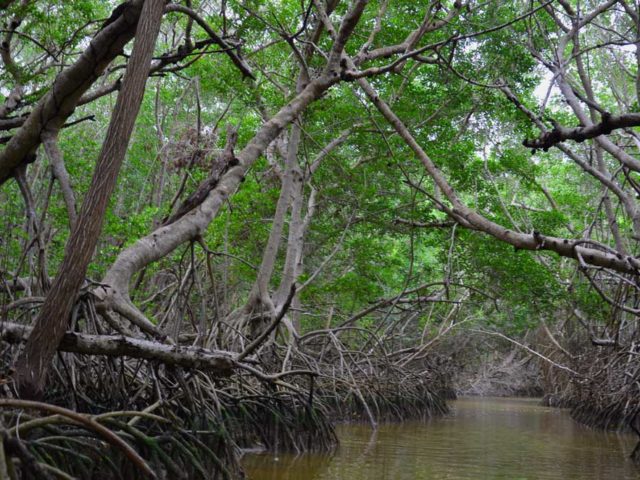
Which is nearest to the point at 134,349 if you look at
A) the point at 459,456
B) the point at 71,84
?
the point at 71,84

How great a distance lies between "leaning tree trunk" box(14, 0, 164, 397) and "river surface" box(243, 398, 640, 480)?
1.85 m

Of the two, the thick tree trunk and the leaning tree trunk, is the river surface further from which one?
the thick tree trunk

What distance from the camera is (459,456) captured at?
596cm

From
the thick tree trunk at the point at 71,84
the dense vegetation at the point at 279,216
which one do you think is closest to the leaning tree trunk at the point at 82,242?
the dense vegetation at the point at 279,216

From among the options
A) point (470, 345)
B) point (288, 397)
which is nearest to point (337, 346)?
point (288, 397)

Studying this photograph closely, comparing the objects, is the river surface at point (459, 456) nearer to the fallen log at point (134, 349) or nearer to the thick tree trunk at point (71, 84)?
the fallen log at point (134, 349)

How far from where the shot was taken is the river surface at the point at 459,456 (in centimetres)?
489

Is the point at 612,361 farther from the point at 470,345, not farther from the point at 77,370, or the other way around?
the point at 470,345

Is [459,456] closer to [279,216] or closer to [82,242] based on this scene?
[279,216]

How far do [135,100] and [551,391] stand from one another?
1561 centimetres

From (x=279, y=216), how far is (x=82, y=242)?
552cm

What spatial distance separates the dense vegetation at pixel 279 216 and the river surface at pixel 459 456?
1.52 feet

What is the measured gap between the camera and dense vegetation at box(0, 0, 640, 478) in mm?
3451

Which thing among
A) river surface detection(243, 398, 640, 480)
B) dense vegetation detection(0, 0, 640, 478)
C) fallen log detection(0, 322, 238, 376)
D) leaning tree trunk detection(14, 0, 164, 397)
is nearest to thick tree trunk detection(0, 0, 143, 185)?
dense vegetation detection(0, 0, 640, 478)
